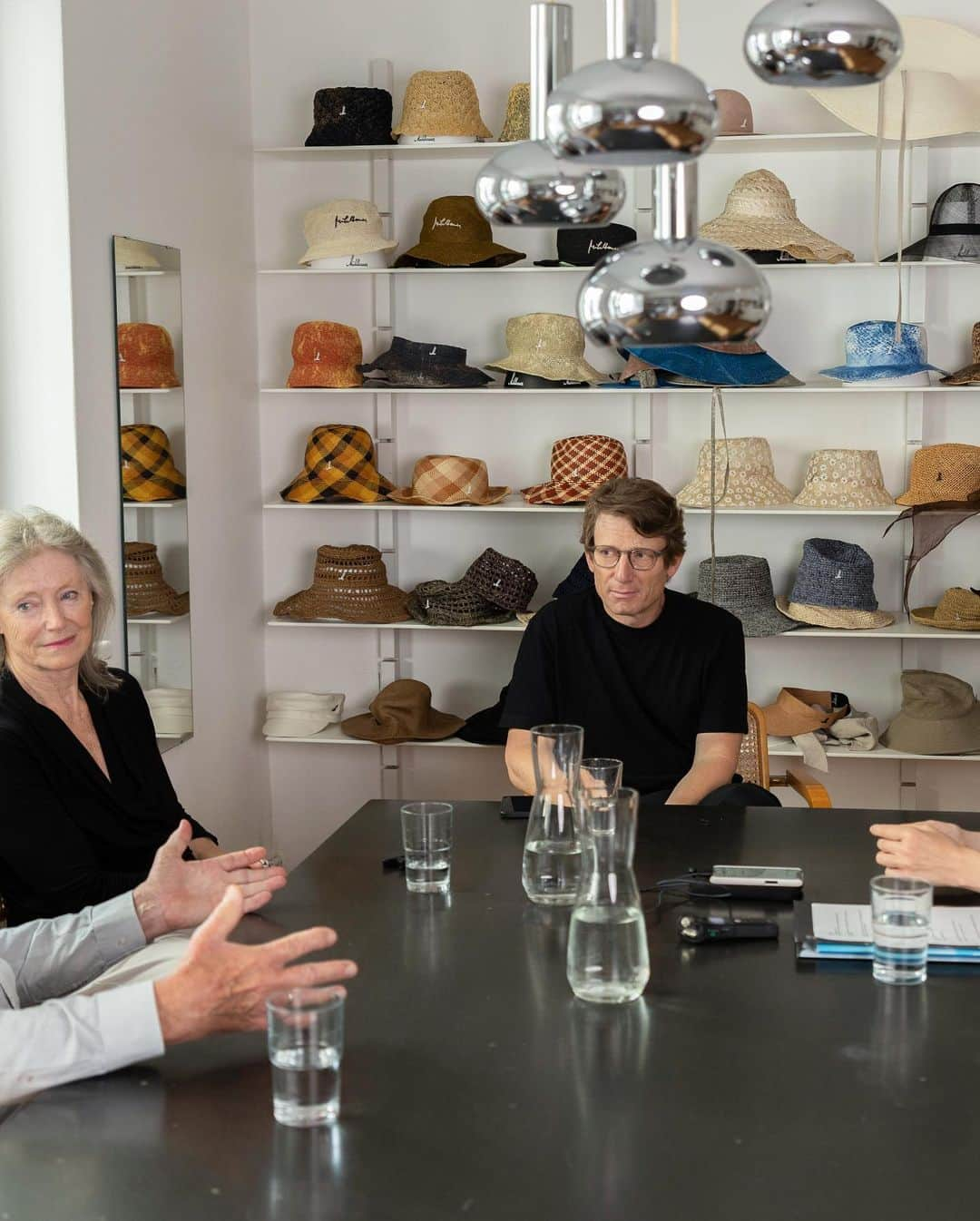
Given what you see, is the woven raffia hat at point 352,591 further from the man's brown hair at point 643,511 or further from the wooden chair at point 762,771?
the man's brown hair at point 643,511

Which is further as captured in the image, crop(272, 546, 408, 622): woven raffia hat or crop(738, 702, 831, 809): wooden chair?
crop(272, 546, 408, 622): woven raffia hat

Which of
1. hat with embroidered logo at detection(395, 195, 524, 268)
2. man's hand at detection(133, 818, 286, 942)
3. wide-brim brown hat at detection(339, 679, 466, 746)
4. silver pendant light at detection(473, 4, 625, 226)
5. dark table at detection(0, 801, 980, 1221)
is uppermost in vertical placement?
hat with embroidered logo at detection(395, 195, 524, 268)

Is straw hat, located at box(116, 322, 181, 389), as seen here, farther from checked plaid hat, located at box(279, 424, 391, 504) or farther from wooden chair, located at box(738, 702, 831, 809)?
wooden chair, located at box(738, 702, 831, 809)

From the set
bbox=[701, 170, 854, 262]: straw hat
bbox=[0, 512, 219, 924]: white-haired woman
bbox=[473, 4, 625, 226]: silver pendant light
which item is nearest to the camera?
bbox=[473, 4, 625, 226]: silver pendant light

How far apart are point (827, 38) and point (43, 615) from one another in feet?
5.25

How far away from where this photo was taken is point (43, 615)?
8.16ft

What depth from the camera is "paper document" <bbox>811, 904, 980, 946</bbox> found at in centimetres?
185

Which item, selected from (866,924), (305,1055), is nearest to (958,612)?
(866,924)

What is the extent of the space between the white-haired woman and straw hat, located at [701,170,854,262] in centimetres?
228

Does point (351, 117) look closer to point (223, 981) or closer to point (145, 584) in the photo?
point (145, 584)

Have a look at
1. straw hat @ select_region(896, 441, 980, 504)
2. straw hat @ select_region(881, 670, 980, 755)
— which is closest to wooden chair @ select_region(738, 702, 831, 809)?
straw hat @ select_region(881, 670, 980, 755)

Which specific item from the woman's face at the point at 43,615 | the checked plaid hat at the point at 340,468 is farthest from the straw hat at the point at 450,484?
the woman's face at the point at 43,615

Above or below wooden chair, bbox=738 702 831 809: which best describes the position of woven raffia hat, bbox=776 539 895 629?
above

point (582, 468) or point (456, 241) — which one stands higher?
point (456, 241)
